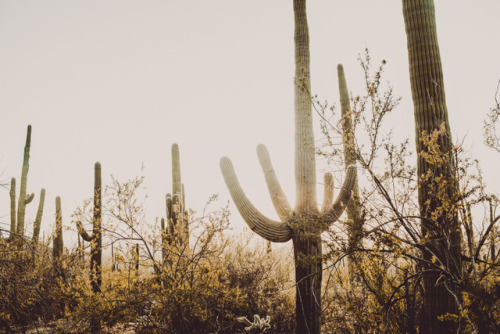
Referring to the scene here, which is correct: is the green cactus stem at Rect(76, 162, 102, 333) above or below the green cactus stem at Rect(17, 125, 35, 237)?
below

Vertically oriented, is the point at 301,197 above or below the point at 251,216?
above

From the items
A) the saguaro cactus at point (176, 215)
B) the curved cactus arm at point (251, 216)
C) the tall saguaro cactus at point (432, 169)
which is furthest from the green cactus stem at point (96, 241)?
the tall saguaro cactus at point (432, 169)

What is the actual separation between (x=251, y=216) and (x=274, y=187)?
24.8 inches

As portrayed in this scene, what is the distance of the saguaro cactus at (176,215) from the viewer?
5698 millimetres

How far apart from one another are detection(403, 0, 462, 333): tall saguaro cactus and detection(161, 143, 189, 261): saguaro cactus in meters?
3.75

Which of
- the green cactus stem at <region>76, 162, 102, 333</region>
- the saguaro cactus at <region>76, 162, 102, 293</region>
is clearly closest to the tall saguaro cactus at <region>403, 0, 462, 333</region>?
the green cactus stem at <region>76, 162, 102, 333</region>

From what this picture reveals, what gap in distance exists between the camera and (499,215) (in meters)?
2.49

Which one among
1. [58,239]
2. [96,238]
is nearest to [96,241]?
[96,238]

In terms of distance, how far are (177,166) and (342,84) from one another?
4.86 metres

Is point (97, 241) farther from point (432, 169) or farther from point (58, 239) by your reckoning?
point (432, 169)

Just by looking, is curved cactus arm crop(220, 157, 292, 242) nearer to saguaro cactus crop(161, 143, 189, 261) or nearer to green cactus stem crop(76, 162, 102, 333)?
saguaro cactus crop(161, 143, 189, 261)

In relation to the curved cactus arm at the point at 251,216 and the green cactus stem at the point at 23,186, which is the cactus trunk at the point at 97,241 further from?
the green cactus stem at the point at 23,186

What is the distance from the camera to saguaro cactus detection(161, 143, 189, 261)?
5698 millimetres

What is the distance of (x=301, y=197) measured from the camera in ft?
16.5
